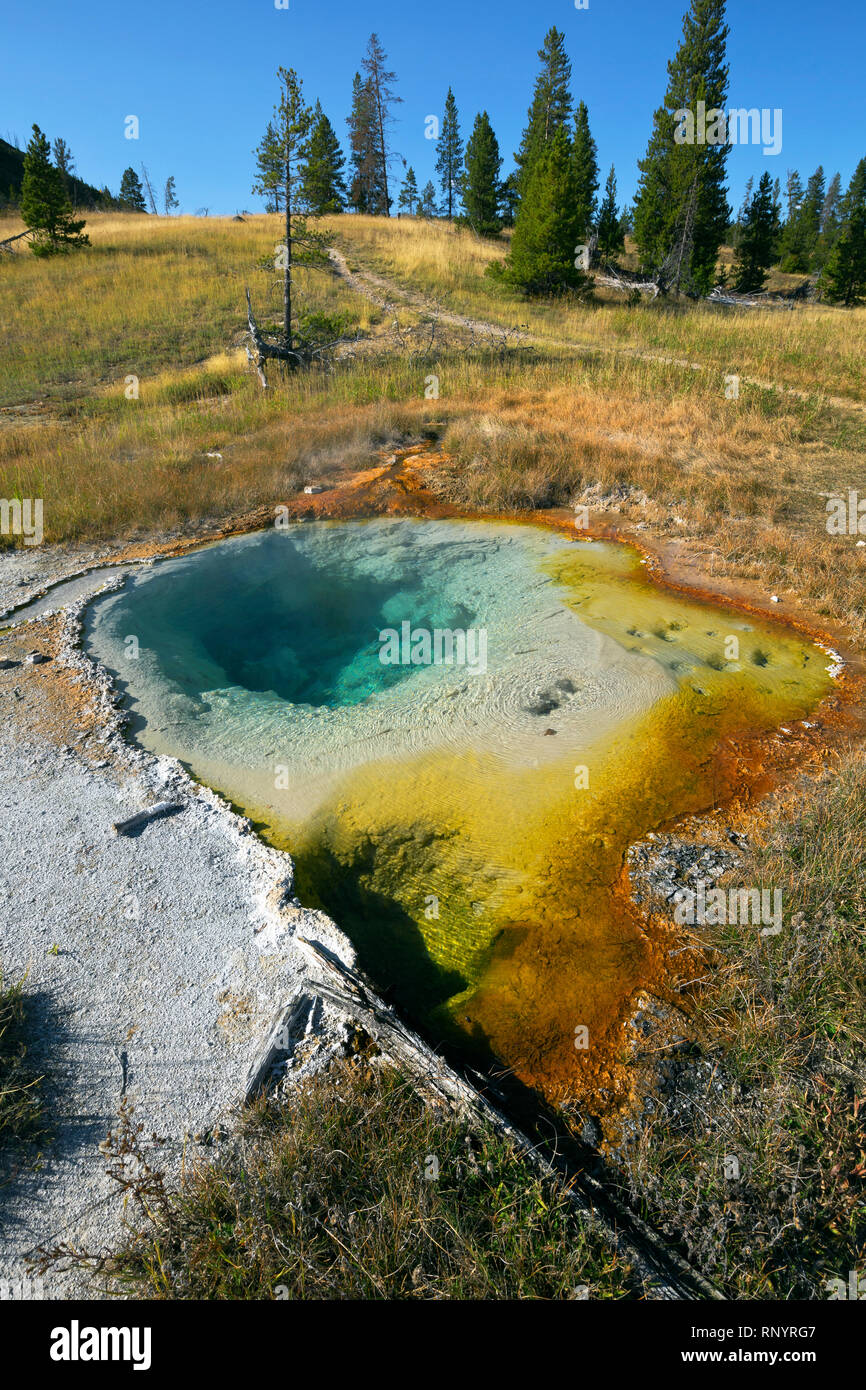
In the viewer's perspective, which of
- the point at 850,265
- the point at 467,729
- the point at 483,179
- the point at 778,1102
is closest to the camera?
the point at 778,1102

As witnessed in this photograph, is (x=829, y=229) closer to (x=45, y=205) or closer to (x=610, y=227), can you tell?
(x=610, y=227)

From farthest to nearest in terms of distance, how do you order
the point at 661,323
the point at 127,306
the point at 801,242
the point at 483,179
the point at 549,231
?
the point at 801,242 → the point at 483,179 → the point at 127,306 → the point at 549,231 → the point at 661,323

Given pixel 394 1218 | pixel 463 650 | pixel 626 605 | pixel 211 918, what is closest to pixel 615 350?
pixel 626 605

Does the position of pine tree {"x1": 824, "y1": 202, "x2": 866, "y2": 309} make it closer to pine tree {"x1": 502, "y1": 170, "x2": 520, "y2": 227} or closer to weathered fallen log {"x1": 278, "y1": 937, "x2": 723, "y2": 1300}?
pine tree {"x1": 502, "y1": 170, "x2": 520, "y2": 227}

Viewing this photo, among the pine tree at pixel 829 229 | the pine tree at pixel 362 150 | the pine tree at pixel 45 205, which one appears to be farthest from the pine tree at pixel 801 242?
the pine tree at pixel 45 205

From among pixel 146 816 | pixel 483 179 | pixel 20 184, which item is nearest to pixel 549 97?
pixel 483 179

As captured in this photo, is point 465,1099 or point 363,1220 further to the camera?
point 465,1099

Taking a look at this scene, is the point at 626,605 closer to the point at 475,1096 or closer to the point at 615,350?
the point at 475,1096
